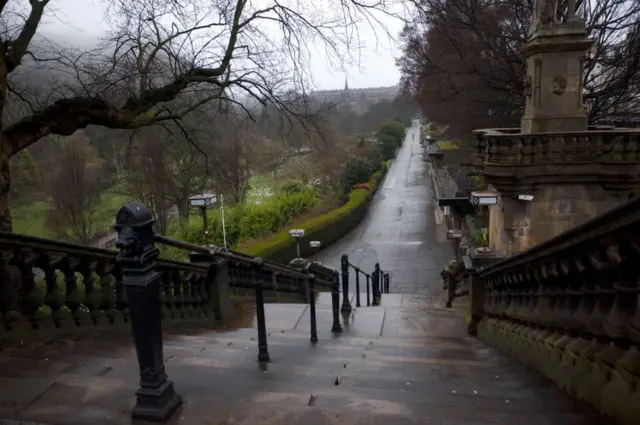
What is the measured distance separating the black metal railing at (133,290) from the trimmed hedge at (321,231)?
1384 centimetres

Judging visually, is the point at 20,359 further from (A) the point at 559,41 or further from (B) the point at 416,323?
(A) the point at 559,41

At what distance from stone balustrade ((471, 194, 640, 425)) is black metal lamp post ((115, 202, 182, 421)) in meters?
2.14

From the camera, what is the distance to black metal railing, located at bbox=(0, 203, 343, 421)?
2443 millimetres

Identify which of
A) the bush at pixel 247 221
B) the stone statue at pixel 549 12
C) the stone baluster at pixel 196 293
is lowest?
the bush at pixel 247 221

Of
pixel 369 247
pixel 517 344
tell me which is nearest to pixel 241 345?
pixel 517 344

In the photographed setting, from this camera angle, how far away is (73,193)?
66.3ft

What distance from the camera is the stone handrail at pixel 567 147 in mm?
10617

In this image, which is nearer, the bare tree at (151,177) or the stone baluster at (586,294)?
the stone baluster at (586,294)

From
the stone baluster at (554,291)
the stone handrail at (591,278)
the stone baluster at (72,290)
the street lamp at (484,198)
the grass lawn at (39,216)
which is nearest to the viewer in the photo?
the stone handrail at (591,278)

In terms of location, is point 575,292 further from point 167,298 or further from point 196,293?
point 196,293

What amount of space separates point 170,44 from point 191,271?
341cm

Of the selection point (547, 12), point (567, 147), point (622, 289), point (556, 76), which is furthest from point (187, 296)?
point (547, 12)

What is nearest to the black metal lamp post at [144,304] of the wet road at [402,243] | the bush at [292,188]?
the wet road at [402,243]

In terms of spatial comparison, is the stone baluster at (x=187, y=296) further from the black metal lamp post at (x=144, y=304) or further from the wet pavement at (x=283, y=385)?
the black metal lamp post at (x=144, y=304)
